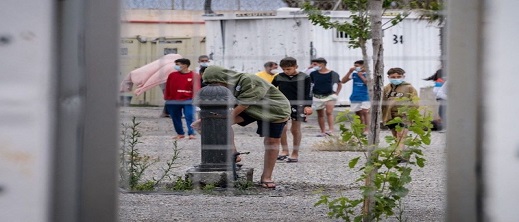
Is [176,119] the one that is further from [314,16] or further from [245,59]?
A: [314,16]

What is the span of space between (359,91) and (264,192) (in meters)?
1.69

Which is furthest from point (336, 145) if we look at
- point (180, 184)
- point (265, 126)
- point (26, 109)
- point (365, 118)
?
point (26, 109)

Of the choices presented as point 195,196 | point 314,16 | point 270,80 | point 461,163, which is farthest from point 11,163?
point 195,196

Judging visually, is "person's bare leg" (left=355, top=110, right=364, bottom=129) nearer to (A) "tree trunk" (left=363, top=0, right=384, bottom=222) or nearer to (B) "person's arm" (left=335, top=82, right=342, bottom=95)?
(A) "tree trunk" (left=363, top=0, right=384, bottom=222)

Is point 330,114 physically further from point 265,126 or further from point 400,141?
point 400,141

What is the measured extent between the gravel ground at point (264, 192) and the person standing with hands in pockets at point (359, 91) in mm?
333

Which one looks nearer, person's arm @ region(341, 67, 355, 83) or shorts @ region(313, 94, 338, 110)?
person's arm @ region(341, 67, 355, 83)

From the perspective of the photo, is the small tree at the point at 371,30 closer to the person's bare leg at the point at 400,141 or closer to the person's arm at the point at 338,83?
the person's bare leg at the point at 400,141

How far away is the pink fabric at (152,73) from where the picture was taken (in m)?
5.20

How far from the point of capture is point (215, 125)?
6660 millimetres

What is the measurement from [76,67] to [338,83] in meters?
4.10

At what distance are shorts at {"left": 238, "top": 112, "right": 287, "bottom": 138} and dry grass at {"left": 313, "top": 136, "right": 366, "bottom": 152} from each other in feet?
1.05

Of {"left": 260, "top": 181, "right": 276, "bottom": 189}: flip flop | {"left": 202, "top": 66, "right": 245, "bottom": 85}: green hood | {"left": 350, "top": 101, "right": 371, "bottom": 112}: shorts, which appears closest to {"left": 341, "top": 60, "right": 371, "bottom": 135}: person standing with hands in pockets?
{"left": 350, "top": 101, "right": 371, "bottom": 112}: shorts

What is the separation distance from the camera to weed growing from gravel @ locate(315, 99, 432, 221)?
591 centimetres
